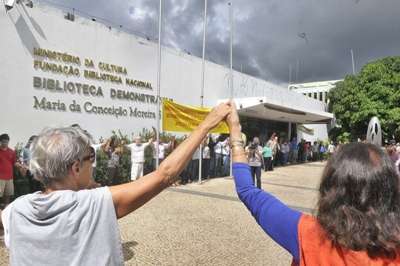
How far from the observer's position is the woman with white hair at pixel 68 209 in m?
1.81

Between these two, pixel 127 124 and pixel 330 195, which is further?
pixel 127 124

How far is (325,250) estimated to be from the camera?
1.58m

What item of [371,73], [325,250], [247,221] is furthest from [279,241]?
[371,73]

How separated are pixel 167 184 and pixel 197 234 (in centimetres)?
555

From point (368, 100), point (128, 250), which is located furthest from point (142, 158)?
point (368, 100)

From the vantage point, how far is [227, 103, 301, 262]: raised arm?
173 centimetres

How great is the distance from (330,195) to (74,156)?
1067 millimetres

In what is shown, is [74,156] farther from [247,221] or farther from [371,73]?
[371,73]

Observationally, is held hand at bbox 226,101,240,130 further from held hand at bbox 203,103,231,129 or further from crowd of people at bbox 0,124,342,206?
crowd of people at bbox 0,124,342,206

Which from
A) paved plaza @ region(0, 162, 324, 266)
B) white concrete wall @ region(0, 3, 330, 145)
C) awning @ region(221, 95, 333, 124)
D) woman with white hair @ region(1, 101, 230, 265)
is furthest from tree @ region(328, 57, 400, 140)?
Result: woman with white hair @ region(1, 101, 230, 265)

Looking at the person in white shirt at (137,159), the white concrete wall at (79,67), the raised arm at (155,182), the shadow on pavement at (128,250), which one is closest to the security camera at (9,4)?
the white concrete wall at (79,67)

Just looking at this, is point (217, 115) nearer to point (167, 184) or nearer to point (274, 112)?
point (167, 184)

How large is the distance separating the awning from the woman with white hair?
17435 mm

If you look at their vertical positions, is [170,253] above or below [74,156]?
below
